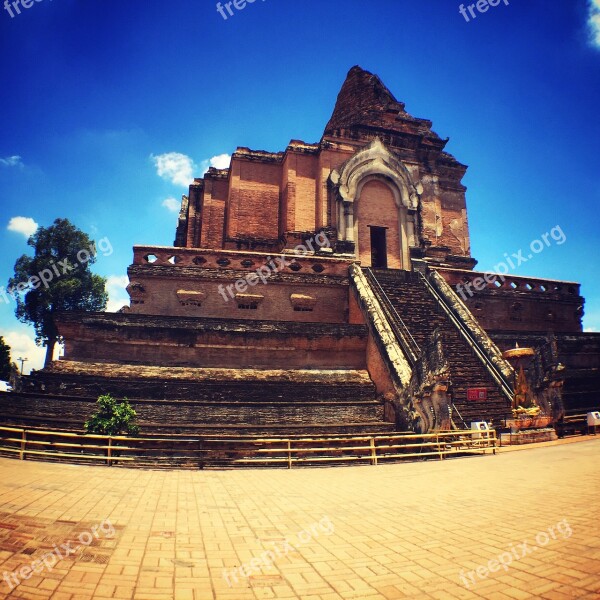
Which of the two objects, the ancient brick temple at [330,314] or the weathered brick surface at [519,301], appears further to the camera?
the weathered brick surface at [519,301]

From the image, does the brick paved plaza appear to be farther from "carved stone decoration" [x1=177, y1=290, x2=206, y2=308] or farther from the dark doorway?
the dark doorway

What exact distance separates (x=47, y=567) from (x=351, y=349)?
36.0 ft

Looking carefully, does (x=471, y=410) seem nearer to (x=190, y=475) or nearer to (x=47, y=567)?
(x=190, y=475)

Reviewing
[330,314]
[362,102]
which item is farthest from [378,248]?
[362,102]

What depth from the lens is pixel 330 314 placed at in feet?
52.9

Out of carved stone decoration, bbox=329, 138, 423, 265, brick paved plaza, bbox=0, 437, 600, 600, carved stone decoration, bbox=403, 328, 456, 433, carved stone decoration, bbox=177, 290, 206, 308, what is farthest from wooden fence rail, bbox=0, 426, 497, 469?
carved stone decoration, bbox=329, 138, 423, 265

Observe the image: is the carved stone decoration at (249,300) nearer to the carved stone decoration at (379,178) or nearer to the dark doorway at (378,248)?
the carved stone decoration at (379,178)

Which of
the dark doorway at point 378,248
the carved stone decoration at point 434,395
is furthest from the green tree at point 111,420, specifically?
the dark doorway at point 378,248

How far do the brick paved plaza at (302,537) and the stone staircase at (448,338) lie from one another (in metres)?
4.51

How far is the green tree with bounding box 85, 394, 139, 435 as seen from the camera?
850 centimetres

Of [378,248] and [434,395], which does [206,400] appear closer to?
[434,395]

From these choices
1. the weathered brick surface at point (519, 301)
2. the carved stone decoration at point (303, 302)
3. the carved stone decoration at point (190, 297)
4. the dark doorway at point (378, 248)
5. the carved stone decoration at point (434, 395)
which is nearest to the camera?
the carved stone decoration at point (434, 395)

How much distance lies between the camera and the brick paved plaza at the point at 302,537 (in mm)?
2867

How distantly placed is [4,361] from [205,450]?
26.5 metres
